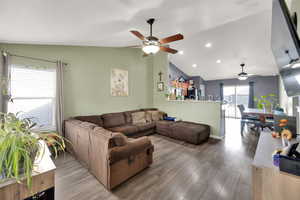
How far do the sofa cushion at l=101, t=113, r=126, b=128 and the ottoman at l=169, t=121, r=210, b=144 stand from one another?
1.80 m

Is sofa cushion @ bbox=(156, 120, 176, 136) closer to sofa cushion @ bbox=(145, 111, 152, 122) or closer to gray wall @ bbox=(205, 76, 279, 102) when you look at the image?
sofa cushion @ bbox=(145, 111, 152, 122)

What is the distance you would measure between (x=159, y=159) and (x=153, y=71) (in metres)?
3.98

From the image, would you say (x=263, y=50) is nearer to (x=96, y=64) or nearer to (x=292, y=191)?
(x=292, y=191)

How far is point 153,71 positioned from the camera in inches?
229

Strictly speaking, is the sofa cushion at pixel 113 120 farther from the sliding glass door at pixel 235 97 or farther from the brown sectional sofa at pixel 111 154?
the sliding glass door at pixel 235 97

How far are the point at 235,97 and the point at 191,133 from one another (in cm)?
684

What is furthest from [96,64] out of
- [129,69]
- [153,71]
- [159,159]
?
[159,159]

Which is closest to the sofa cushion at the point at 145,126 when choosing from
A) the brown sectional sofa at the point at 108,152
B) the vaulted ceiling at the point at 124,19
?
the brown sectional sofa at the point at 108,152

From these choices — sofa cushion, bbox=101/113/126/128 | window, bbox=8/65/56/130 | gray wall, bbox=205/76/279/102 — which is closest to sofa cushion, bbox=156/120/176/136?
sofa cushion, bbox=101/113/126/128

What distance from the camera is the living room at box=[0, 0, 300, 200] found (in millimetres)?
1137

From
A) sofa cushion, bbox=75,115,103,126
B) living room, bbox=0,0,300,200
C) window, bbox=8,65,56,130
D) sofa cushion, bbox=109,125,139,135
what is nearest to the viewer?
living room, bbox=0,0,300,200

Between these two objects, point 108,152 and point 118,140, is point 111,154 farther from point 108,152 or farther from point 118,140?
point 118,140

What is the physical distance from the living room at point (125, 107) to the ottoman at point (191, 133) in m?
0.04

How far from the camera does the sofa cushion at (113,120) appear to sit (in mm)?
4102
